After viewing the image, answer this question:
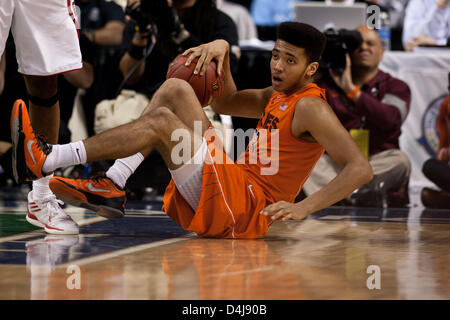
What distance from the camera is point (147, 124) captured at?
8.64ft

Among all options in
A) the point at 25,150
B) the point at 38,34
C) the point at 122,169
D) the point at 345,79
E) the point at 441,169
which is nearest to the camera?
the point at 25,150

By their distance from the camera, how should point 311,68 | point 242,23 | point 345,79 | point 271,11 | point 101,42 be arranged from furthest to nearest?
point 271,11 < point 242,23 < point 101,42 < point 345,79 < point 311,68

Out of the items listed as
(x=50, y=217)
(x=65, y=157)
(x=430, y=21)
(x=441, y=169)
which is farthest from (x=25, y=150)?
(x=430, y=21)

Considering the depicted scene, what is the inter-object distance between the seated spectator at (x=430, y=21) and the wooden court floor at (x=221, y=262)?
311 cm

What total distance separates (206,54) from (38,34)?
0.72 m

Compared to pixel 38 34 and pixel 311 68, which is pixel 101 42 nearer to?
pixel 38 34

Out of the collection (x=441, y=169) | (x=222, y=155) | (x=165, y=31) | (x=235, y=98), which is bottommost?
(x=441, y=169)

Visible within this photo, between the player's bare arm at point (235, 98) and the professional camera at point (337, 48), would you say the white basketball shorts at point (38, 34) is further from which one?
A: the professional camera at point (337, 48)

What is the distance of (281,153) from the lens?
2777 mm

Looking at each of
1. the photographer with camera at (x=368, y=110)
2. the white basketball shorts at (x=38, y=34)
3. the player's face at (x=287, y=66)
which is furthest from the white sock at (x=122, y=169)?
the photographer with camera at (x=368, y=110)

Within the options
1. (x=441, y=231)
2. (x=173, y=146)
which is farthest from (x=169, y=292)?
(x=441, y=231)

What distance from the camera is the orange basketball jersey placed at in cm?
278

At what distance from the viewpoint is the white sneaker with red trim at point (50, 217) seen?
113 inches
